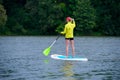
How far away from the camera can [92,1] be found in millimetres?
76750

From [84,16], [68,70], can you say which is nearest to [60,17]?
[84,16]

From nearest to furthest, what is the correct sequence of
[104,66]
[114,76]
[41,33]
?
1. [114,76]
2. [104,66]
3. [41,33]

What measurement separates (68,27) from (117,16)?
2002 inches

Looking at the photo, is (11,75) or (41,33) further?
(41,33)

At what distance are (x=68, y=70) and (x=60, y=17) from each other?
5503cm

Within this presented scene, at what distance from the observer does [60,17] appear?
74188mm

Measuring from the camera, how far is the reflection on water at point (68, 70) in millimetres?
17078

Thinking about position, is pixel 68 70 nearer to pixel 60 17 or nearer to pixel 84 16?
pixel 84 16

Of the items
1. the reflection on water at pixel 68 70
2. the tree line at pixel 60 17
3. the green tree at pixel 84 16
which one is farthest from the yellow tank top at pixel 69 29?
the green tree at pixel 84 16

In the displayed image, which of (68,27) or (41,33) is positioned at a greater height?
(68,27)

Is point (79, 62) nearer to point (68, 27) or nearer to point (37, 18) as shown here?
point (68, 27)

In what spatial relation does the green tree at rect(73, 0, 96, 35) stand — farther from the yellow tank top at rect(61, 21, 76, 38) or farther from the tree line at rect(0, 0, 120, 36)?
the yellow tank top at rect(61, 21, 76, 38)

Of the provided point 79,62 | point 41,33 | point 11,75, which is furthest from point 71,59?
point 41,33

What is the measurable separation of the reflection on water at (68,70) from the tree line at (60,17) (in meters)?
48.6
